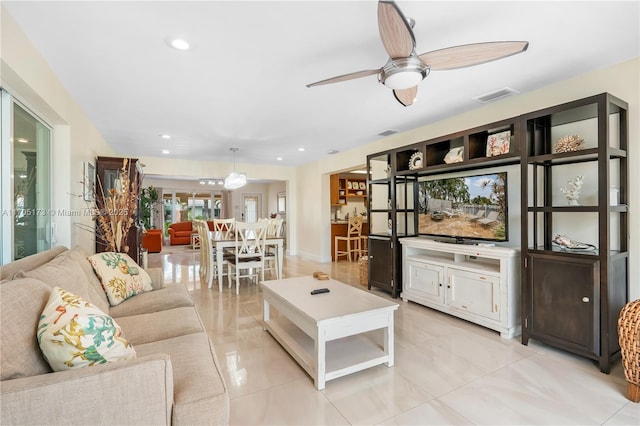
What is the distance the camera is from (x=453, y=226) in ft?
12.0

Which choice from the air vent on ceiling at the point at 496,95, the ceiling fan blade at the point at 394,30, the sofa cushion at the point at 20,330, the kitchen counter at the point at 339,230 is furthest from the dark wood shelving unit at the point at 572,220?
the kitchen counter at the point at 339,230

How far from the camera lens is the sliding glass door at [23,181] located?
2.18 metres

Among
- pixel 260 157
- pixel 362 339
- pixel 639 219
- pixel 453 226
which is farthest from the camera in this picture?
pixel 260 157

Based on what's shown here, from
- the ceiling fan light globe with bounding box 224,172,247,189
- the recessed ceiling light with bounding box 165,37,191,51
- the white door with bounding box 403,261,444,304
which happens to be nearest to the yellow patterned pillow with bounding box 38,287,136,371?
the recessed ceiling light with bounding box 165,37,191,51

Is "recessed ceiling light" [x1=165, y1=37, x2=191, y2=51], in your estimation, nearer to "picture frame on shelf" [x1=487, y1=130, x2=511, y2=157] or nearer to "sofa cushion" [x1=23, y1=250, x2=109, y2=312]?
"sofa cushion" [x1=23, y1=250, x2=109, y2=312]

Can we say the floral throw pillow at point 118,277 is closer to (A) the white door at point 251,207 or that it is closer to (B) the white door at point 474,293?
(B) the white door at point 474,293

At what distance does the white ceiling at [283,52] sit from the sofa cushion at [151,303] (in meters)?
1.90

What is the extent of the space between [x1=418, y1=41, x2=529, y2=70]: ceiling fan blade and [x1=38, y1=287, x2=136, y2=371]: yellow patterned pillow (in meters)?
2.16

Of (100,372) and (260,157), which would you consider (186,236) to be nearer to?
(260,157)

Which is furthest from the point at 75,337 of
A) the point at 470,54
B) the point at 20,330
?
the point at 470,54

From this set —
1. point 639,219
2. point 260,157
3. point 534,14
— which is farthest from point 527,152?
point 260,157

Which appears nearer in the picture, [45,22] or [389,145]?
[45,22]

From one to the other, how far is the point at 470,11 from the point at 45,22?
2674 mm

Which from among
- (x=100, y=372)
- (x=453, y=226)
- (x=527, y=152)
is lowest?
(x=100, y=372)
